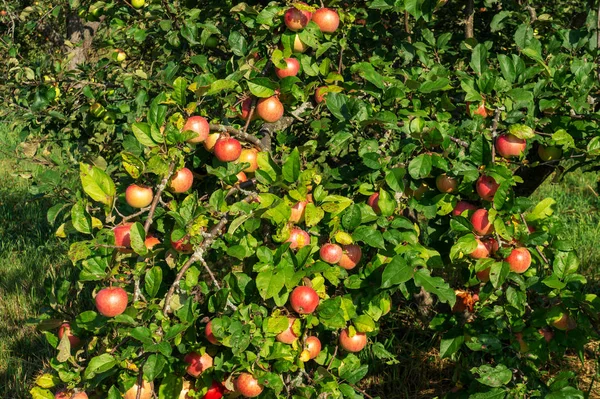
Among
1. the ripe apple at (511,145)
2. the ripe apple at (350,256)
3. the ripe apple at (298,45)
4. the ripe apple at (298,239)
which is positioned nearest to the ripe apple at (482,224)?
the ripe apple at (511,145)

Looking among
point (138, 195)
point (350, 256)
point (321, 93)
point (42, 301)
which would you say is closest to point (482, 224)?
point (350, 256)

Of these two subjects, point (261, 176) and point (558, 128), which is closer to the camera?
point (261, 176)

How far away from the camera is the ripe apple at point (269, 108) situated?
70.5 inches

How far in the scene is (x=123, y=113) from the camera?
2.47 m

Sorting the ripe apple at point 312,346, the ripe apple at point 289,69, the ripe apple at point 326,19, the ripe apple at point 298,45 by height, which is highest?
the ripe apple at point 326,19

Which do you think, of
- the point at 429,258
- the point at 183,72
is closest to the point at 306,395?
the point at 429,258

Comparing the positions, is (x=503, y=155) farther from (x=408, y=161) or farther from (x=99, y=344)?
(x=99, y=344)

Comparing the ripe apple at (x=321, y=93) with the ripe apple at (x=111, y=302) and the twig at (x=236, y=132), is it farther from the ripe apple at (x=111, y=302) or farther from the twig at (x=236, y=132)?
the ripe apple at (x=111, y=302)

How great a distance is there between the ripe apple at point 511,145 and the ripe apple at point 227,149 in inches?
27.1

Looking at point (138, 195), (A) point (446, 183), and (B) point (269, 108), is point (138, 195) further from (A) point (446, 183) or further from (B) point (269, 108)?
(A) point (446, 183)

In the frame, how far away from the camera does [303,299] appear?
1554mm

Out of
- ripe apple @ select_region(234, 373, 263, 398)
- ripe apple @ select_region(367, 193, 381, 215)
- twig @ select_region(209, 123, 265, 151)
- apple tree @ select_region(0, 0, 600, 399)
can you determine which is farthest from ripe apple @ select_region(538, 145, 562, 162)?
ripe apple @ select_region(234, 373, 263, 398)

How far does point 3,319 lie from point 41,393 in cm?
191

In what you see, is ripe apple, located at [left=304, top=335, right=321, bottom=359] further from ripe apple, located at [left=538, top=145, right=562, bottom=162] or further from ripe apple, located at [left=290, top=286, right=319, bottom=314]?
ripe apple, located at [left=538, top=145, right=562, bottom=162]
